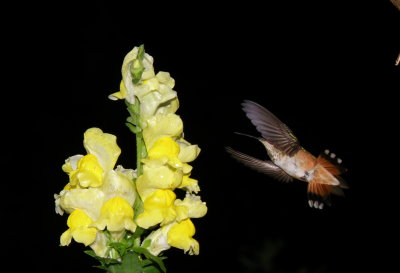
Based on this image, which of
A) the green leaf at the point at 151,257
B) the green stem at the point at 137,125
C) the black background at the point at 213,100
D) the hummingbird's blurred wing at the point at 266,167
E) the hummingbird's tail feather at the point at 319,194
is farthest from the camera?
the black background at the point at 213,100

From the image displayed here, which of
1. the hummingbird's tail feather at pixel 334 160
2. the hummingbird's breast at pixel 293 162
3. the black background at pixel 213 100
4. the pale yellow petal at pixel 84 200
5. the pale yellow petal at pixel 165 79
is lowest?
the black background at pixel 213 100

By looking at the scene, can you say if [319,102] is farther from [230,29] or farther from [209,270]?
[209,270]

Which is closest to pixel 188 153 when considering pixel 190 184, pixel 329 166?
pixel 190 184

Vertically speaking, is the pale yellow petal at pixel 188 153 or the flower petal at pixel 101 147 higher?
the pale yellow petal at pixel 188 153

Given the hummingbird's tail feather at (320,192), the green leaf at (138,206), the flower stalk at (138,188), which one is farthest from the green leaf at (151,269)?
the hummingbird's tail feather at (320,192)

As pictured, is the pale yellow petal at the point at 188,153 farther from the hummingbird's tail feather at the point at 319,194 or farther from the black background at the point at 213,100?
the black background at the point at 213,100

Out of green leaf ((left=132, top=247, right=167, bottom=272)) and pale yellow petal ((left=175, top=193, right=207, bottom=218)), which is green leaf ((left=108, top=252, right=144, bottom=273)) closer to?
green leaf ((left=132, top=247, right=167, bottom=272))

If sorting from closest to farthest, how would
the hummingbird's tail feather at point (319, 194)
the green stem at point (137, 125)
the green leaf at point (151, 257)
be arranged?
the green leaf at point (151, 257) < the green stem at point (137, 125) < the hummingbird's tail feather at point (319, 194)

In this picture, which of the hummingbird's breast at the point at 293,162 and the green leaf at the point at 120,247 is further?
the hummingbird's breast at the point at 293,162
